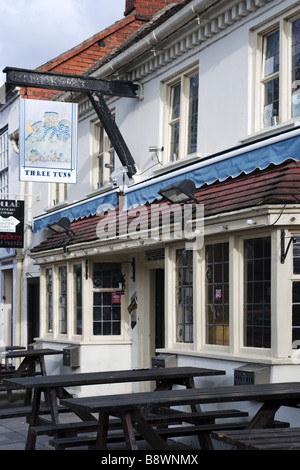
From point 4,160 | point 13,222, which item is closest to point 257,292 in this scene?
point 13,222

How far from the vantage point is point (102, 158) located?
51.9ft

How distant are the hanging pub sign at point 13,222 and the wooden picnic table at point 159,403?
465 inches

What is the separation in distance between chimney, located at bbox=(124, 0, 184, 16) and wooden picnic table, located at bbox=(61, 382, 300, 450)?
43.2ft

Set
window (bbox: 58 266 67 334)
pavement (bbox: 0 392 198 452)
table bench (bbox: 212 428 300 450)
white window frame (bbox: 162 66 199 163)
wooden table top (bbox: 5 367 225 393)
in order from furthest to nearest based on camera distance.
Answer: window (bbox: 58 266 67 334) → white window frame (bbox: 162 66 199 163) → pavement (bbox: 0 392 198 452) → wooden table top (bbox: 5 367 225 393) → table bench (bbox: 212 428 300 450)

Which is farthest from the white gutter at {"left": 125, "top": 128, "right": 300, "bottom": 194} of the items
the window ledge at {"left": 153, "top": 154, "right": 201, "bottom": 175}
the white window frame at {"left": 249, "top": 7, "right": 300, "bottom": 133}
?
the white window frame at {"left": 249, "top": 7, "right": 300, "bottom": 133}

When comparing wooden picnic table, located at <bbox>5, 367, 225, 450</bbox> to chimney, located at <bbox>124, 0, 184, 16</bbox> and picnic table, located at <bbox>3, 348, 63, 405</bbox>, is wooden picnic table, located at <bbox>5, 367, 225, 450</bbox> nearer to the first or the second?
picnic table, located at <bbox>3, 348, 63, 405</bbox>

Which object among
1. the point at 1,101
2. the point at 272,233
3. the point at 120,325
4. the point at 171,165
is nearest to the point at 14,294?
the point at 1,101

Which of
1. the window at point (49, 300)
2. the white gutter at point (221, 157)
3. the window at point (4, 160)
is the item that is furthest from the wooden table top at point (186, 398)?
the window at point (4, 160)

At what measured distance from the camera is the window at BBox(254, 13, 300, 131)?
10.3m

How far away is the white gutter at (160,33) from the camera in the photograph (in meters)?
11.5

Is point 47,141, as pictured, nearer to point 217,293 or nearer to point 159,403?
point 217,293

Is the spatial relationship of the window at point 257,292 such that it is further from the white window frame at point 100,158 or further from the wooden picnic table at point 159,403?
the white window frame at point 100,158
